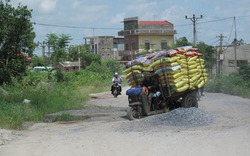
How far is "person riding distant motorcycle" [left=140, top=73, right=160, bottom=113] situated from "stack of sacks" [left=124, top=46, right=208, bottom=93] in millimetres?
278

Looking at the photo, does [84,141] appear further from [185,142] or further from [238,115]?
[238,115]

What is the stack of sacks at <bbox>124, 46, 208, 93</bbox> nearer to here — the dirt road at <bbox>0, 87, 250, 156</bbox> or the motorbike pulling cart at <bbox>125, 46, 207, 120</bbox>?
the motorbike pulling cart at <bbox>125, 46, 207, 120</bbox>

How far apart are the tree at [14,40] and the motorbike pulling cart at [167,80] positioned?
1416cm

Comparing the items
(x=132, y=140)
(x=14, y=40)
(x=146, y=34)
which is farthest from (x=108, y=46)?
(x=132, y=140)

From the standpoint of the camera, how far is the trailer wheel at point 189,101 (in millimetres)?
16594

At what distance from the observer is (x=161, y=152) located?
9.16m

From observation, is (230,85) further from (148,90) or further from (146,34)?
(146,34)

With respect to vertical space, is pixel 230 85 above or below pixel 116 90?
above

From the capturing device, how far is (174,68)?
15.6m

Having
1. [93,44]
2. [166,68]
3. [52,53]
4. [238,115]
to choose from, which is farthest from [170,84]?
[93,44]

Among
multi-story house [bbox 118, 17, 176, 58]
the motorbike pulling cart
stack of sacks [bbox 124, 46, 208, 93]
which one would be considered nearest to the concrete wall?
multi-story house [bbox 118, 17, 176, 58]

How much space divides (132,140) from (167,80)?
5303mm

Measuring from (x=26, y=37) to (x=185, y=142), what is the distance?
72.4ft

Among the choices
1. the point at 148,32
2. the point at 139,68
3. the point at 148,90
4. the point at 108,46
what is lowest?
the point at 148,90
